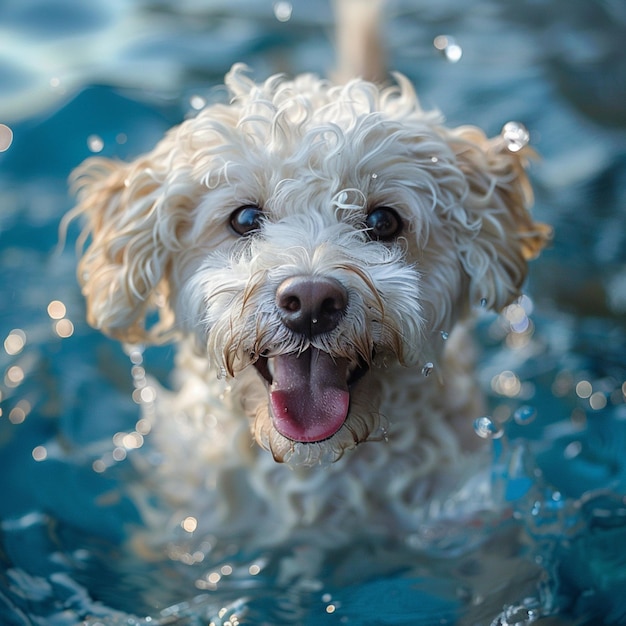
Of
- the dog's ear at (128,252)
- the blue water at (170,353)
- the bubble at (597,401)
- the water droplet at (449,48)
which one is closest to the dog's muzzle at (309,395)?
the dog's ear at (128,252)

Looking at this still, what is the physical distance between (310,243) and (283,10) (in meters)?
4.49

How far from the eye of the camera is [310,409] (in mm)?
2475

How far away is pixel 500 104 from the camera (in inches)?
229

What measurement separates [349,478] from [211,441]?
0.49 m

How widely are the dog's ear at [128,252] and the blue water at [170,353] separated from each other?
86 centimetres

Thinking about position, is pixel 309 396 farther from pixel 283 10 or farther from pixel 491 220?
pixel 283 10

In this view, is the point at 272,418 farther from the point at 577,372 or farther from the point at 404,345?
the point at 577,372

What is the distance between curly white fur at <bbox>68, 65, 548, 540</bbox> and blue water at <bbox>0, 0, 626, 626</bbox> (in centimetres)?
30

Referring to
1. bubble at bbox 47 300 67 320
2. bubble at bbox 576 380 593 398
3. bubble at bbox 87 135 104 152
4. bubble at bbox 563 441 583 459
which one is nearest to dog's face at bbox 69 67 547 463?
bubble at bbox 563 441 583 459

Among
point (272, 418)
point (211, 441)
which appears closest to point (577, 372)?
point (211, 441)

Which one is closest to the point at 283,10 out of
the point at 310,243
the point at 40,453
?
the point at 40,453

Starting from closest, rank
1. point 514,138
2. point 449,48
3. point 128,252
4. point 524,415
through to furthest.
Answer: point 128,252, point 514,138, point 524,415, point 449,48

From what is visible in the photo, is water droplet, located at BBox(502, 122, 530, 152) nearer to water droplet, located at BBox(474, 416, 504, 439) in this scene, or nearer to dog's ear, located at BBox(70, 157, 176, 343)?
water droplet, located at BBox(474, 416, 504, 439)

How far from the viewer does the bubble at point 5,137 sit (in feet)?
17.0
